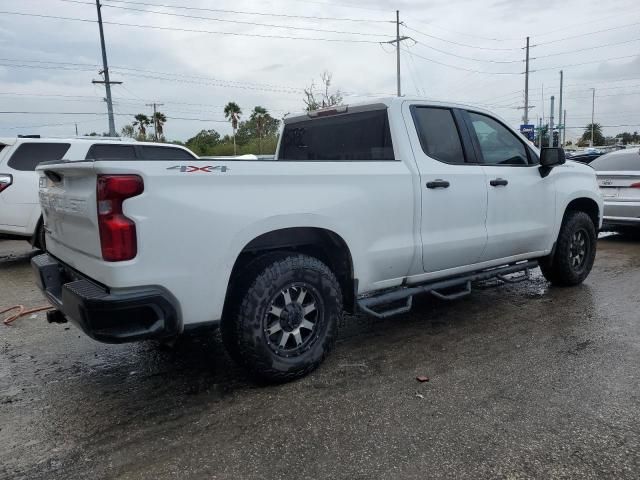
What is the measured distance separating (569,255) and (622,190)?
3938 mm

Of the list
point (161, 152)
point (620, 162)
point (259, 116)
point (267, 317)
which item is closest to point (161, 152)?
point (161, 152)

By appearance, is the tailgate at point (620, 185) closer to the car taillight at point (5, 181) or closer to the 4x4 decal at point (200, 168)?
the 4x4 decal at point (200, 168)

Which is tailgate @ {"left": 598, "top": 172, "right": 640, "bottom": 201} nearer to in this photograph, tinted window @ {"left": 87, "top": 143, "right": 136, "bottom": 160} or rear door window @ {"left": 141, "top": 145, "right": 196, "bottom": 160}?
rear door window @ {"left": 141, "top": 145, "right": 196, "bottom": 160}

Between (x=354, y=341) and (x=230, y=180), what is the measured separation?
1965mm

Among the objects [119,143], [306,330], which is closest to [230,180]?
[306,330]

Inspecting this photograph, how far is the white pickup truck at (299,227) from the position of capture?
2.90 metres

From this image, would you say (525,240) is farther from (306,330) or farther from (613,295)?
(306,330)

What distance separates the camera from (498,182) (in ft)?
15.7

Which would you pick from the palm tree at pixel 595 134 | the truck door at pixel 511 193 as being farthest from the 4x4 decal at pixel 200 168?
the palm tree at pixel 595 134

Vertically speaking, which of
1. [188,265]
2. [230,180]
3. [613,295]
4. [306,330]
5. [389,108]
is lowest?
[613,295]

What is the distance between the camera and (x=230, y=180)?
318 centimetres

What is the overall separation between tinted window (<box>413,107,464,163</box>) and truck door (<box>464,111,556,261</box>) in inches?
9.9

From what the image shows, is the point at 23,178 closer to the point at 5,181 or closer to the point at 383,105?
the point at 5,181

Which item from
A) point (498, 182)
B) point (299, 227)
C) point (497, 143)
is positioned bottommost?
point (299, 227)
